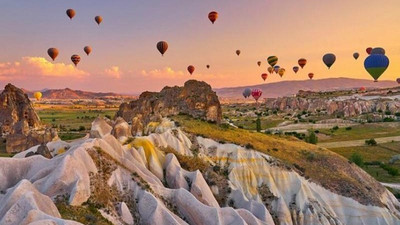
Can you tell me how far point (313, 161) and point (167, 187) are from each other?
20900 mm

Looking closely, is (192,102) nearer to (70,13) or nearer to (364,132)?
(70,13)

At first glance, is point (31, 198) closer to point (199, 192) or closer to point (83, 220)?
point (83, 220)

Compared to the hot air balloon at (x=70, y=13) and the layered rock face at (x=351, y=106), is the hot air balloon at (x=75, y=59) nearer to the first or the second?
the hot air balloon at (x=70, y=13)

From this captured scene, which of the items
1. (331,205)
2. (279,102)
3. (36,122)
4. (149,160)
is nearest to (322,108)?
(279,102)

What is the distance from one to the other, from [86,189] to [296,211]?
→ 2233 centimetres

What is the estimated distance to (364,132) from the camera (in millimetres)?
108688

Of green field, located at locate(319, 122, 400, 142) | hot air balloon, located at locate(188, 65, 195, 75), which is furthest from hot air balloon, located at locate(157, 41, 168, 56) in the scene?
green field, located at locate(319, 122, 400, 142)

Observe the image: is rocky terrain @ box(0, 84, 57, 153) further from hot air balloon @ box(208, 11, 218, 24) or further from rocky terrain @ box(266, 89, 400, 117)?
rocky terrain @ box(266, 89, 400, 117)

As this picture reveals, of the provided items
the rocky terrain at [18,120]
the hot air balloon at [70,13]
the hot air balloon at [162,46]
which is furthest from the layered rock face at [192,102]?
the hot air balloon at [70,13]

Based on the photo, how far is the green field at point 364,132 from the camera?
332 ft

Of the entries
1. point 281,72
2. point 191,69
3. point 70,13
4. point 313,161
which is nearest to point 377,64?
point 313,161

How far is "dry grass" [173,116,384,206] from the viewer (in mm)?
40906

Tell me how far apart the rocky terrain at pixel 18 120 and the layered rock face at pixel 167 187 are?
35.9 m

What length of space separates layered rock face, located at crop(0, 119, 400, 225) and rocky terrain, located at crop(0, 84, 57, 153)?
1414 inches
